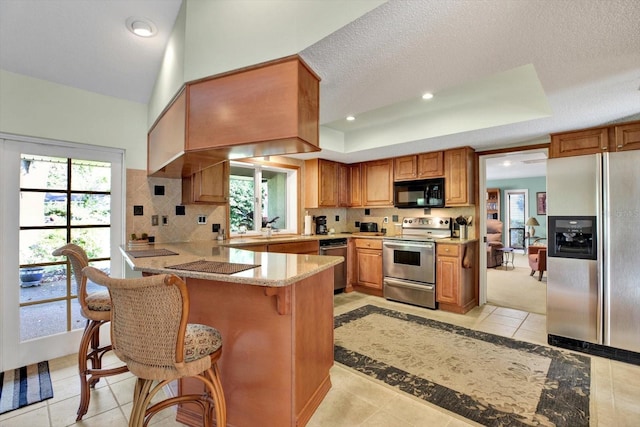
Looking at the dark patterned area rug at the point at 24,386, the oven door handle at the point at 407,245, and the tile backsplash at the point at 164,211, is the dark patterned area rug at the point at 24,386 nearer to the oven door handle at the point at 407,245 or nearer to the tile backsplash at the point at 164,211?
the tile backsplash at the point at 164,211

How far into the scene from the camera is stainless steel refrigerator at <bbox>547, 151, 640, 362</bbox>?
251cm

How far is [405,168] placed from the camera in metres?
4.62

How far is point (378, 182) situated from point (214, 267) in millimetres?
3730

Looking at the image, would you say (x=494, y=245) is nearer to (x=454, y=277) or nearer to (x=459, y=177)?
(x=459, y=177)

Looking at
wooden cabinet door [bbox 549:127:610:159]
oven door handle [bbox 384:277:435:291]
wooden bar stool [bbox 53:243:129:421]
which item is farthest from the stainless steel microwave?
wooden bar stool [bbox 53:243:129:421]

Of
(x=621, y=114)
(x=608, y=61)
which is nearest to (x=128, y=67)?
(x=608, y=61)

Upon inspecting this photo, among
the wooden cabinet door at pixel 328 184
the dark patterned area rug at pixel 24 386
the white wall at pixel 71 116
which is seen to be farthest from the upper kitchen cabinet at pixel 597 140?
the dark patterned area rug at pixel 24 386

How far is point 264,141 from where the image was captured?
1.75 meters

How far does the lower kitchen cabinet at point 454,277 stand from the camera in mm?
3773

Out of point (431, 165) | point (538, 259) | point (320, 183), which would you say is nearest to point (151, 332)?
point (320, 183)

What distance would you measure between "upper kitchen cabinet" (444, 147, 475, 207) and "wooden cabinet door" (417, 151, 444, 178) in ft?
0.23

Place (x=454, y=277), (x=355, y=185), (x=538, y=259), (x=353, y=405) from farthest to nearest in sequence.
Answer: (x=538, y=259), (x=355, y=185), (x=454, y=277), (x=353, y=405)

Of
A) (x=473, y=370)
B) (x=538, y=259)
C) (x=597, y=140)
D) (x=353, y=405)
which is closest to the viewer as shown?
(x=353, y=405)

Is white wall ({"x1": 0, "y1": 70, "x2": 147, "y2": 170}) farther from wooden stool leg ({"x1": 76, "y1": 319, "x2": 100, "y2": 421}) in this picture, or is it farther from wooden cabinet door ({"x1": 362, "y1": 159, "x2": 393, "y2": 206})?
wooden cabinet door ({"x1": 362, "y1": 159, "x2": 393, "y2": 206})
